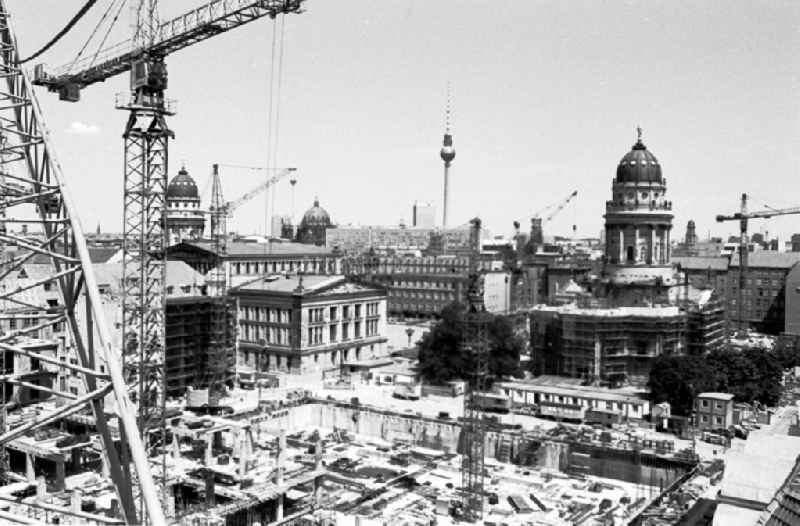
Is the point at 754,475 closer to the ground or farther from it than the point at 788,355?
farther from it

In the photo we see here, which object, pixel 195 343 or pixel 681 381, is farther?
pixel 195 343

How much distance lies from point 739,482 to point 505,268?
80345mm

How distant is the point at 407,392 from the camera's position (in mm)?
55375

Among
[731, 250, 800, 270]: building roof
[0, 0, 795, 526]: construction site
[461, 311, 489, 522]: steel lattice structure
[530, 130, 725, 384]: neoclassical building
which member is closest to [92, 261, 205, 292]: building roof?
[0, 0, 795, 526]: construction site

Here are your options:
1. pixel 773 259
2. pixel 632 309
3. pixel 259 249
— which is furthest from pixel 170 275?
pixel 773 259

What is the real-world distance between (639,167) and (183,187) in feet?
178

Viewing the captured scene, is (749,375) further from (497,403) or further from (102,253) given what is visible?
(102,253)

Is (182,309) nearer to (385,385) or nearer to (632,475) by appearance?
(385,385)

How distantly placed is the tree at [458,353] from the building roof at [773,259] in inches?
1880

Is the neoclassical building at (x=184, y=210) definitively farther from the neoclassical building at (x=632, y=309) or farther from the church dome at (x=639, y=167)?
the church dome at (x=639, y=167)

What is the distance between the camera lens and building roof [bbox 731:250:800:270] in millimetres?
92750

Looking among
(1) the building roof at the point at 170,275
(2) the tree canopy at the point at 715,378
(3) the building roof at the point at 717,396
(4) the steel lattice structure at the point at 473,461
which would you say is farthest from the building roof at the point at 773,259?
(1) the building roof at the point at 170,275

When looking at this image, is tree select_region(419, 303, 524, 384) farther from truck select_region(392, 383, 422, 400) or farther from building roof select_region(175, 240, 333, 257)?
building roof select_region(175, 240, 333, 257)

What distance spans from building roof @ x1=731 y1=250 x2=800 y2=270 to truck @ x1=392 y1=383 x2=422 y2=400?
185 feet
